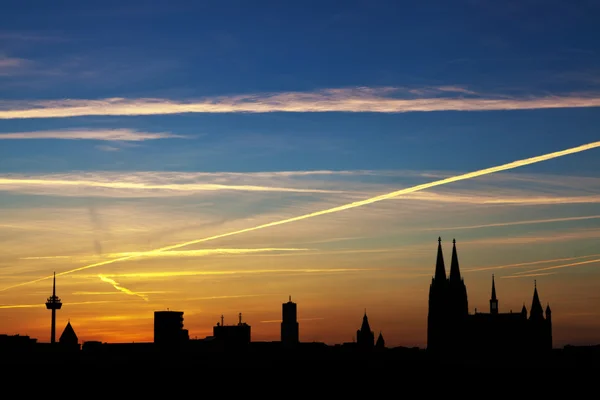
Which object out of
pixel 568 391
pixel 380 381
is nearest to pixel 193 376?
pixel 380 381

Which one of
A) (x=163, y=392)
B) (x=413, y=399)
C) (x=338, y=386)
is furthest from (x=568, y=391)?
(x=163, y=392)

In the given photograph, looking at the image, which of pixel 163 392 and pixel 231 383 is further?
pixel 231 383

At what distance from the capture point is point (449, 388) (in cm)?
19462

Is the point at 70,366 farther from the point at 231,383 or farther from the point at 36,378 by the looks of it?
the point at 231,383

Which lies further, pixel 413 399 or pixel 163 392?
pixel 413 399

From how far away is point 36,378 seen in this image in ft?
545

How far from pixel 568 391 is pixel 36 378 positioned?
96.9 m

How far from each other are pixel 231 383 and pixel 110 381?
71.1 ft

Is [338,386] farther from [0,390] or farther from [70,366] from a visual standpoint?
[0,390]

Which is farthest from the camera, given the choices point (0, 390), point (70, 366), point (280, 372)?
point (280, 372)

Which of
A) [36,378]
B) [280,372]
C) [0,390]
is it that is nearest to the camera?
[0,390]

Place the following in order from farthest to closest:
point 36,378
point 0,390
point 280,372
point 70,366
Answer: point 280,372 < point 70,366 < point 36,378 < point 0,390

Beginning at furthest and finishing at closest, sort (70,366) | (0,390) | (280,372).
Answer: (280,372)
(70,366)
(0,390)

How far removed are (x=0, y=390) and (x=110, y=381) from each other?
88.6 ft
